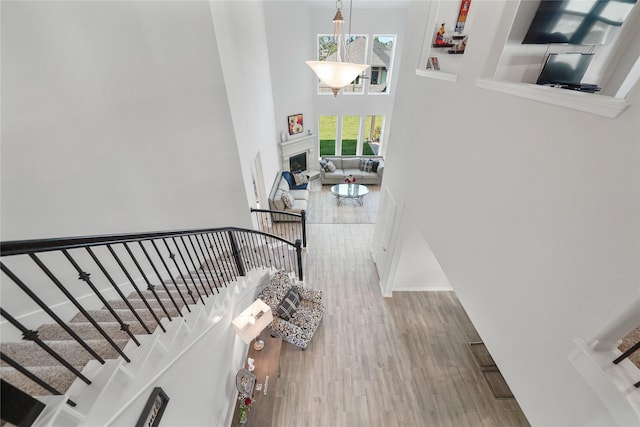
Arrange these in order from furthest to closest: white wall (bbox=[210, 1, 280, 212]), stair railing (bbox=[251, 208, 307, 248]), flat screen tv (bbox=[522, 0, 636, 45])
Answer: stair railing (bbox=[251, 208, 307, 248])
white wall (bbox=[210, 1, 280, 212])
flat screen tv (bbox=[522, 0, 636, 45])

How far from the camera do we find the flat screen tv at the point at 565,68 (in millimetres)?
1725

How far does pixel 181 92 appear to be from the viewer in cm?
330

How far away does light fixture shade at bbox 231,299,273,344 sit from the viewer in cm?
292

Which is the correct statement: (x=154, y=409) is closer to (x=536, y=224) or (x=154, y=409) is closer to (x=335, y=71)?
(x=536, y=224)

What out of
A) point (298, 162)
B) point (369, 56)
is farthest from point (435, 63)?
point (298, 162)

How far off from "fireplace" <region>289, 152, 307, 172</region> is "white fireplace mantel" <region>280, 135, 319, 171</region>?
0.53 feet

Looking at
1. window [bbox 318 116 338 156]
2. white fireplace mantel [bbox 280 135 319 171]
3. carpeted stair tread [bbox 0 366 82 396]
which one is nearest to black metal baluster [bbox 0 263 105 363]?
carpeted stair tread [bbox 0 366 82 396]

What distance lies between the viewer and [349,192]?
7.96 meters

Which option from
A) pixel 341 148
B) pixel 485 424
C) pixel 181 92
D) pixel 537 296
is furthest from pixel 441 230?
pixel 341 148

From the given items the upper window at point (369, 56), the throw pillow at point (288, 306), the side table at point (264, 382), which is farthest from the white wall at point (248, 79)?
the side table at point (264, 382)

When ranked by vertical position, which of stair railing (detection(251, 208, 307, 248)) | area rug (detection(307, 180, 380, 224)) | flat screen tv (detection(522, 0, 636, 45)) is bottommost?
area rug (detection(307, 180, 380, 224))

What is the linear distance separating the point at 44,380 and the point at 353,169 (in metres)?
9.09

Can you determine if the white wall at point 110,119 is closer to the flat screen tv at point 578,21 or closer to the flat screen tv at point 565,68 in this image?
the flat screen tv at point 578,21

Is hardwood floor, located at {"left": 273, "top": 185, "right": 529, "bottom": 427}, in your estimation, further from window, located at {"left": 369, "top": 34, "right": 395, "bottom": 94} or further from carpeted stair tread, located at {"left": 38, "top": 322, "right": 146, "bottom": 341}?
window, located at {"left": 369, "top": 34, "right": 395, "bottom": 94}
